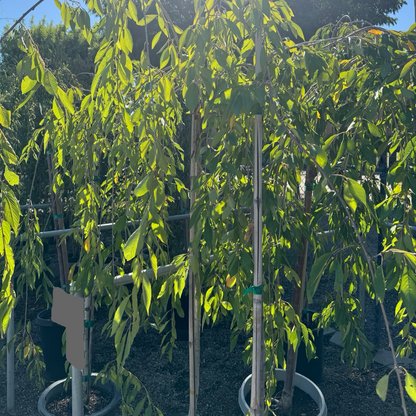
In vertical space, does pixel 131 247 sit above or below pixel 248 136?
below

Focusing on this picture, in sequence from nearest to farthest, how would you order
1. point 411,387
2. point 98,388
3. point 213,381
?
point 411,387
point 98,388
point 213,381

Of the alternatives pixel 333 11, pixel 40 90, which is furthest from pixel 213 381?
pixel 333 11

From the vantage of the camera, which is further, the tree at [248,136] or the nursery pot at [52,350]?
the nursery pot at [52,350]

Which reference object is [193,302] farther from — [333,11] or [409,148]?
[333,11]

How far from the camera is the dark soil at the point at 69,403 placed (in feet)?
6.98

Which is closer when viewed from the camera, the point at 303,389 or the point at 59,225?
the point at 303,389

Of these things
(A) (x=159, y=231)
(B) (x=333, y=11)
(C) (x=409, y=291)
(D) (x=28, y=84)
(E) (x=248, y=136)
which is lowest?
(C) (x=409, y=291)


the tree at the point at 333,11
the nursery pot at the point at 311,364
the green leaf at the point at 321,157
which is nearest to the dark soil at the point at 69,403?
the nursery pot at the point at 311,364

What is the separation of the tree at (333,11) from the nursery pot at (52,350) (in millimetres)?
6197

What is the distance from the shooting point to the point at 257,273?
1108mm

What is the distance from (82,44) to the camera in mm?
6977

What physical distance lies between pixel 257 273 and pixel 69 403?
62.9 inches

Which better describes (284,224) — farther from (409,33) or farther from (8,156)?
(8,156)

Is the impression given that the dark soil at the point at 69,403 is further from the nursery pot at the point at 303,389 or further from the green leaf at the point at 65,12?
the green leaf at the point at 65,12
